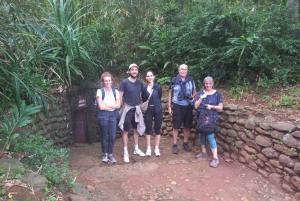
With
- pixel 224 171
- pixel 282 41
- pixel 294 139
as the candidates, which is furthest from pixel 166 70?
pixel 294 139

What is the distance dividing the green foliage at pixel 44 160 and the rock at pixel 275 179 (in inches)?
110

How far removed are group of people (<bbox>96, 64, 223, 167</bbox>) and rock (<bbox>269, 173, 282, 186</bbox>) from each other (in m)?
0.81

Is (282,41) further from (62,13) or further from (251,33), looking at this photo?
(62,13)

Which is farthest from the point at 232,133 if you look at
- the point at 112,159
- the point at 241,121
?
the point at 112,159

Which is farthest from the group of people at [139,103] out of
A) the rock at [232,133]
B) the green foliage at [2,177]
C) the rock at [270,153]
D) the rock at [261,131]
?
the green foliage at [2,177]

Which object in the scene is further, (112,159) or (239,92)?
(239,92)

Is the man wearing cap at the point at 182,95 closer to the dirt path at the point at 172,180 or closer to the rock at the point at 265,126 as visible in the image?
the dirt path at the point at 172,180

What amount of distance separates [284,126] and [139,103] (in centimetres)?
220

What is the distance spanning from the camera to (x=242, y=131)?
432 cm

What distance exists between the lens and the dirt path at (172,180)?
346 cm

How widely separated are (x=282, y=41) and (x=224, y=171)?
2751 millimetres

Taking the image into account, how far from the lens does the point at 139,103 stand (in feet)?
14.6

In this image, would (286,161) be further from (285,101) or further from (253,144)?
(285,101)

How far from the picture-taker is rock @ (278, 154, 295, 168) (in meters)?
3.53
